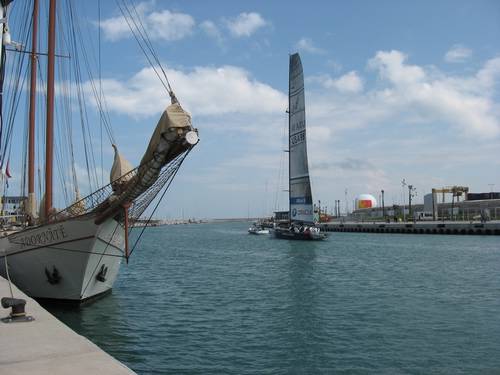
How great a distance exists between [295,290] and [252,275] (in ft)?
22.2

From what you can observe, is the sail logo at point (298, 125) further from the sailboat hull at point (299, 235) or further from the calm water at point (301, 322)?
the calm water at point (301, 322)

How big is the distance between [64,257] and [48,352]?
10113mm

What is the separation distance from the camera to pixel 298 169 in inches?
2616

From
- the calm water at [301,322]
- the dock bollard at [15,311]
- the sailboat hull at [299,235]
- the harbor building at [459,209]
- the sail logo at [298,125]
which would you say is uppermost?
the sail logo at [298,125]

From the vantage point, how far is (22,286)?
18.6m

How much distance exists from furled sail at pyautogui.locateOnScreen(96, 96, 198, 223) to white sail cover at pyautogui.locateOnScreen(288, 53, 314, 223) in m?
49.7

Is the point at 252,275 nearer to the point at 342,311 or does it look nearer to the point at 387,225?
the point at 342,311

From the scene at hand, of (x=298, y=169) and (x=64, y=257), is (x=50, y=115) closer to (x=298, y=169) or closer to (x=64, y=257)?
(x=64, y=257)

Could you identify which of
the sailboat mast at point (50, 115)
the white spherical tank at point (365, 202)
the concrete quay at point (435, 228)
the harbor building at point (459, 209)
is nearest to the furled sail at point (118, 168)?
the sailboat mast at point (50, 115)

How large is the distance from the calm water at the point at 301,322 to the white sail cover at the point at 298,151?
35.9 metres

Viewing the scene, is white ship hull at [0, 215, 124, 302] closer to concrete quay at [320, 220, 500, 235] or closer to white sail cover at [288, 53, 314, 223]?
white sail cover at [288, 53, 314, 223]

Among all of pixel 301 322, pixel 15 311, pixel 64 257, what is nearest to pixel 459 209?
pixel 301 322

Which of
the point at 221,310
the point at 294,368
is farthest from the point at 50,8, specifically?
the point at 294,368

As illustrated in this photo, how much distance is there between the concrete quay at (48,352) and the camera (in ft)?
22.4
